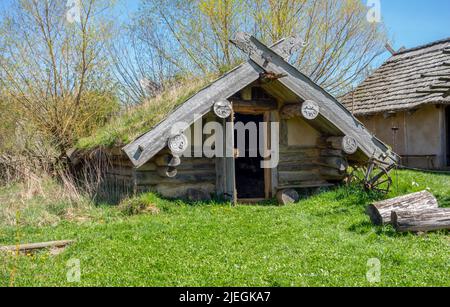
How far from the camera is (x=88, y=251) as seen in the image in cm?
640

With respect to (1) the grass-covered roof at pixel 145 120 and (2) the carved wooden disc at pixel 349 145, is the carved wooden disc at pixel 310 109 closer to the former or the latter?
(2) the carved wooden disc at pixel 349 145

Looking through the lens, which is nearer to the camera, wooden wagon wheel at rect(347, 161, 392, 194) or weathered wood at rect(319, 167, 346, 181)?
wooden wagon wheel at rect(347, 161, 392, 194)

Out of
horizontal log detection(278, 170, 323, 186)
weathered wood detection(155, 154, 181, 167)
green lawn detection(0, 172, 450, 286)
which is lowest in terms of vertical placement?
green lawn detection(0, 172, 450, 286)

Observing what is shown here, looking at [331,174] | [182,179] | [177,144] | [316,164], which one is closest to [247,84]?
[177,144]

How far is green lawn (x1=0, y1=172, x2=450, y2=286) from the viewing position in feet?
17.1

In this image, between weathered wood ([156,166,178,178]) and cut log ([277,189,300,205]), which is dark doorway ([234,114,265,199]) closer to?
cut log ([277,189,300,205])

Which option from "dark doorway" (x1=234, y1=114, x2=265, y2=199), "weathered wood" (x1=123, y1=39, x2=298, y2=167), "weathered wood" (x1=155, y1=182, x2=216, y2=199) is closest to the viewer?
"weathered wood" (x1=123, y1=39, x2=298, y2=167)

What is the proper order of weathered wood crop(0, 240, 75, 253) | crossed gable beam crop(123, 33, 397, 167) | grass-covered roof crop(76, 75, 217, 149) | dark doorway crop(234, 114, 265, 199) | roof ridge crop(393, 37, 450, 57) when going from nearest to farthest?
weathered wood crop(0, 240, 75, 253)
crossed gable beam crop(123, 33, 397, 167)
grass-covered roof crop(76, 75, 217, 149)
dark doorway crop(234, 114, 265, 199)
roof ridge crop(393, 37, 450, 57)

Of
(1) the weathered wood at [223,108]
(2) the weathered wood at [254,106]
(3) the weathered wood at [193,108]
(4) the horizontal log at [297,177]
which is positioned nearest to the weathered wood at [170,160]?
(3) the weathered wood at [193,108]

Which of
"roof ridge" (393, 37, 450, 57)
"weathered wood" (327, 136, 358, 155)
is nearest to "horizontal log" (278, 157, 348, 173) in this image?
"weathered wood" (327, 136, 358, 155)

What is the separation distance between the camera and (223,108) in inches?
378

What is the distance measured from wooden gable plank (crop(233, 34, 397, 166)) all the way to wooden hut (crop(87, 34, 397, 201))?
21mm

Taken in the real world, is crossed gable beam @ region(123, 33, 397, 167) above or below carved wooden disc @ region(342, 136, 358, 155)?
above

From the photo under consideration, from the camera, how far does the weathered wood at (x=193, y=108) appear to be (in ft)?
29.2
